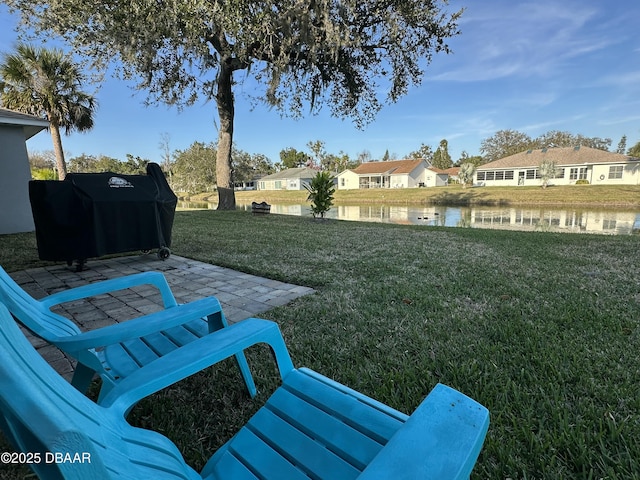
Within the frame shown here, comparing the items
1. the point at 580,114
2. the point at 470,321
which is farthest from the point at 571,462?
the point at 580,114

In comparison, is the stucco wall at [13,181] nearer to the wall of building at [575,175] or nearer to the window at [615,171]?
the wall of building at [575,175]

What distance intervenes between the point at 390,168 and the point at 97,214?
135 feet

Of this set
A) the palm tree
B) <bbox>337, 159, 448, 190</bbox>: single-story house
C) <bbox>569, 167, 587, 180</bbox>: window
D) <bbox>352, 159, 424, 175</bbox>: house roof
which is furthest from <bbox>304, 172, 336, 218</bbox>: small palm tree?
<bbox>569, 167, 587, 180</bbox>: window

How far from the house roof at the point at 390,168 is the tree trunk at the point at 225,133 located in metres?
31.1

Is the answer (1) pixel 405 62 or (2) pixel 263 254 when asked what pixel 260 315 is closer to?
(2) pixel 263 254

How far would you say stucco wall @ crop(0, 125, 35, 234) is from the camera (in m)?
7.82

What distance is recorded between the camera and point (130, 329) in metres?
1.22

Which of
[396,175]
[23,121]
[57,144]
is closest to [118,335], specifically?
[23,121]

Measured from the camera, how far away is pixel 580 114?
3672 centimetres

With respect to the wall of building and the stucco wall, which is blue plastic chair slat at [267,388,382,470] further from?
the wall of building

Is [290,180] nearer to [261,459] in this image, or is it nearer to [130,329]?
[130,329]

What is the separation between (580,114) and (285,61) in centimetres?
4153

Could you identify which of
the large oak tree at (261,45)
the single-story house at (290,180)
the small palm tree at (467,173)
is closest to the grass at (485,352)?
the large oak tree at (261,45)

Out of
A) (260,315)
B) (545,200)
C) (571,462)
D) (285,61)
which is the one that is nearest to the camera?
(571,462)
